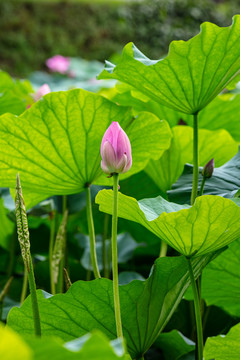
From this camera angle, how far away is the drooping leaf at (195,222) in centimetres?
60

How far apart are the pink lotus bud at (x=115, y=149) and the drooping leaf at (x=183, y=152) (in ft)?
1.05

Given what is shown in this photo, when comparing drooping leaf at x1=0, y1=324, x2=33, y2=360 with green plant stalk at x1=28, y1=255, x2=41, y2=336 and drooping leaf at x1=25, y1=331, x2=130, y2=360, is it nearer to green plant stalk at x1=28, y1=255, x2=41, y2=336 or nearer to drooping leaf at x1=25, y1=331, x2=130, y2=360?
drooping leaf at x1=25, y1=331, x2=130, y2=360

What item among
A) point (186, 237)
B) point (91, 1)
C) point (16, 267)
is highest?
point (91, 1)

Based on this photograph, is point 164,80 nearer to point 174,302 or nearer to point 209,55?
point 209,55

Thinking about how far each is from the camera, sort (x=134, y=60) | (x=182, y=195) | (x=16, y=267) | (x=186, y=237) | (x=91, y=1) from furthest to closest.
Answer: (x=91, y=1), (x=16, y=267), (x=182, y=195), (x=134, y=60), (x=186, y=237)

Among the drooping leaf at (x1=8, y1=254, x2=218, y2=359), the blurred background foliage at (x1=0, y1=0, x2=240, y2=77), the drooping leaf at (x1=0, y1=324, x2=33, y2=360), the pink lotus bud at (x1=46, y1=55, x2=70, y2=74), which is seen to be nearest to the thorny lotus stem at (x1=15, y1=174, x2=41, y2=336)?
the drooping leaf at (x1=8, y1=254, x2=218, y2=359)

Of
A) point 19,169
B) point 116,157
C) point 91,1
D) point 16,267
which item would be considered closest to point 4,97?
point 19,169

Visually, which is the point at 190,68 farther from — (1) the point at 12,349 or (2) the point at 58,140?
(1) the point at 12,349

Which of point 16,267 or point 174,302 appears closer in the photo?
point 174,302

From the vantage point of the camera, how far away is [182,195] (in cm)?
85

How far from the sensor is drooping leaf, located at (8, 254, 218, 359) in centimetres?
66

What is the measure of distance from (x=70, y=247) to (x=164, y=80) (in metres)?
0.53

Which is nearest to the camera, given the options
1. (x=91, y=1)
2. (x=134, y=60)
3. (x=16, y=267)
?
(x=134, y=60)

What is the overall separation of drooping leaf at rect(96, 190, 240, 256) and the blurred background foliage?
835 cm
